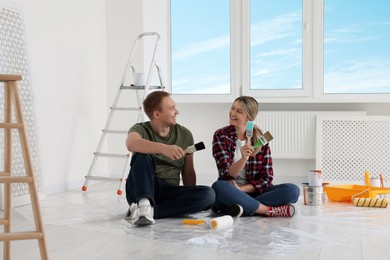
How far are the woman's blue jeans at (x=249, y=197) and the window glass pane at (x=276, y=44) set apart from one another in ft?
7.86

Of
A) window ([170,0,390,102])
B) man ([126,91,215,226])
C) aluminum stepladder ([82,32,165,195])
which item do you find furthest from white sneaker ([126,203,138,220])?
window ([170,0,390,102])

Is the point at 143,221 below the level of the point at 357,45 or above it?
below

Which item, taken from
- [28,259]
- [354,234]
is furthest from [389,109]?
[28,259]

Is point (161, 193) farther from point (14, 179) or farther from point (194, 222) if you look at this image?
point (14, 179)

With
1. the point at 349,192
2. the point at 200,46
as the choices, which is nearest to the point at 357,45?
the point at 200,46

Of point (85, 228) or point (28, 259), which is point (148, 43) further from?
point (28, 259)

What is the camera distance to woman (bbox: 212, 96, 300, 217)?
3.93 m

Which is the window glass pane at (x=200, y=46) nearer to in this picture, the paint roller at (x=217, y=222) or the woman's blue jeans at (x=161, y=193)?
the woman's blue jeans at (x=161, y=193)

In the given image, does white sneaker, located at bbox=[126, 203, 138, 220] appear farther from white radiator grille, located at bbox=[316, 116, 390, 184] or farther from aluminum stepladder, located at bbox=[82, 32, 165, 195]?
white radiator grille, located at bbox=[316, 116, 390, 184]

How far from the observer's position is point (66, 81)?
5426 millimetres

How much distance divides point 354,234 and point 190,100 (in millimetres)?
3147

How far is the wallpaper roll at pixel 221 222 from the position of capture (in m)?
3.55

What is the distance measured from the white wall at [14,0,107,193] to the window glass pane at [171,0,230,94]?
32.8 inches

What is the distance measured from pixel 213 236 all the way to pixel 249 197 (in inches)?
25.4
